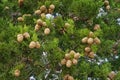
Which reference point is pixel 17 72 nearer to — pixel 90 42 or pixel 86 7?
pixel 90 42

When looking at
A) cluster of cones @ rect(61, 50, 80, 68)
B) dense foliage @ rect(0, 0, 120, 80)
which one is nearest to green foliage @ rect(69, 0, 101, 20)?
dense foliage @ rect(0, 0, 120, 80)

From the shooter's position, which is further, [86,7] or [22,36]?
[86,7]

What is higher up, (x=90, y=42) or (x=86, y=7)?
(x=86, y=7)

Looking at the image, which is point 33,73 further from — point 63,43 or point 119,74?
point 119,74

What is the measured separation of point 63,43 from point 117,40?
0.76 metres

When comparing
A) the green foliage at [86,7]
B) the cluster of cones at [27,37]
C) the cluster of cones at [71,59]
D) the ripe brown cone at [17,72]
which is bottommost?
the ripe brown cone at [17,72]

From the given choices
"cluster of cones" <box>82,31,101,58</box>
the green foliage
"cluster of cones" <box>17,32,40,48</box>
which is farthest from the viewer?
the green foliage

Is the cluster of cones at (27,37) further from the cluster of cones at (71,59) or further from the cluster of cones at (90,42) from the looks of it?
the cluster of cones at (90,42)

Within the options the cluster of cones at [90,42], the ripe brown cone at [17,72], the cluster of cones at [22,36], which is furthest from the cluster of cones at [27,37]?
the cluster of cones at [90,42]

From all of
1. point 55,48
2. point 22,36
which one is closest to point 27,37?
point 22,36

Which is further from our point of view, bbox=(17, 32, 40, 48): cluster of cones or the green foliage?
the green foliage

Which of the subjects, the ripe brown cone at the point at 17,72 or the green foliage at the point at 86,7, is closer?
the ripe brown cone at the point at 17,72

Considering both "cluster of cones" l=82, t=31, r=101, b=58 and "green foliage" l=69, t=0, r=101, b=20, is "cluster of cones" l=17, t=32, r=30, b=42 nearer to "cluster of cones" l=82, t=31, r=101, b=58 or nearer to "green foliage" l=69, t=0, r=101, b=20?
"cluster of cones" l=82, t=31, r=101, b=58

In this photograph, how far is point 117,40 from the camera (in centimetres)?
406
